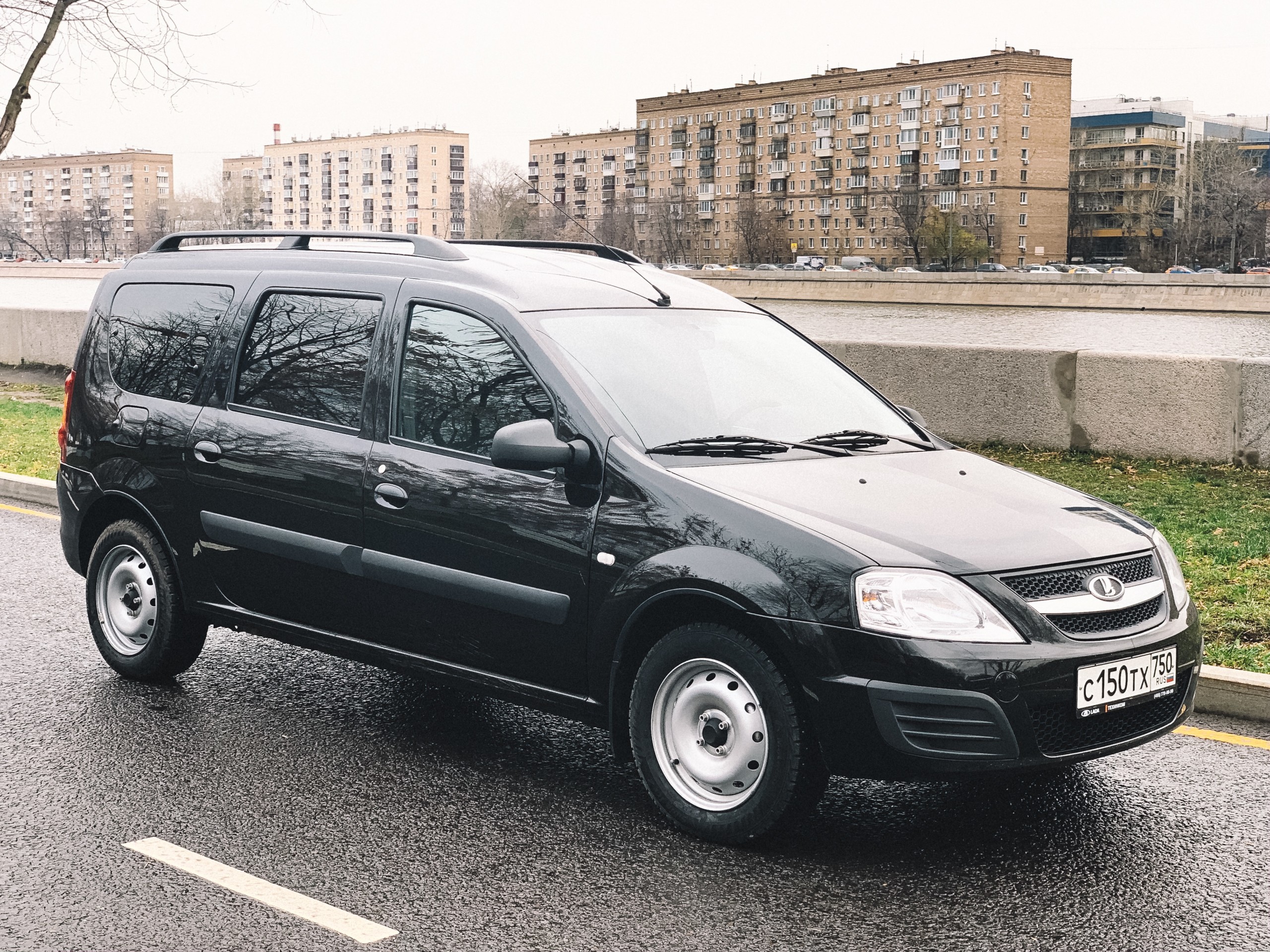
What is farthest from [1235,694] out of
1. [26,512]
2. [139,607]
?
[26,512]

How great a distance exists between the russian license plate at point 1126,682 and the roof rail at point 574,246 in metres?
2.53

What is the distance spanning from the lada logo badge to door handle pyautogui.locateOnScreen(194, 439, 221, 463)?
10.6ft

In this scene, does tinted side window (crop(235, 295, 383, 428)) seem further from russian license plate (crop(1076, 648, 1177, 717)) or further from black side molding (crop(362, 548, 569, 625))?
russian license plate (crop(1076, 648, 1177, 717))

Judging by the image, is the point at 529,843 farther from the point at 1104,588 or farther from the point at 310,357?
the point at 310,357

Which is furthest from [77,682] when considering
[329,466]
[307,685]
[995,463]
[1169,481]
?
[1169,481]

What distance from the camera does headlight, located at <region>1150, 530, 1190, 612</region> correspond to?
173 inches

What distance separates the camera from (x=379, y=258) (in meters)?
5.30

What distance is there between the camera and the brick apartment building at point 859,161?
427 feet

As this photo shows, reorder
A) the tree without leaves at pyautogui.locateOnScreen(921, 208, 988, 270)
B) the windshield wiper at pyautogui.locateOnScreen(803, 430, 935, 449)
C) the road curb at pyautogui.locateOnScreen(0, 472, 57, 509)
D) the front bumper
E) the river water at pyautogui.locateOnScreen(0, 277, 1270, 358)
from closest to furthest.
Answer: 1. the front bumper
2. the windshield wiper at pyautogui.locateOnScreen(803, 430, 935, 449)
3. the road curb at pyautogui.locateOnScreen(0, 472, 57, 509)
4. the river water at pyautogui.locateOnScreen(0, 277, 1270, 358)
5. the tree without leaves at pyautogui.locateOnScreen(921, 208, 988, 270)

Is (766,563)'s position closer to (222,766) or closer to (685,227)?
(222,766)

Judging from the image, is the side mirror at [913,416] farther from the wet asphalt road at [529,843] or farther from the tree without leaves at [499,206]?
the tree without leaves at [499,206]

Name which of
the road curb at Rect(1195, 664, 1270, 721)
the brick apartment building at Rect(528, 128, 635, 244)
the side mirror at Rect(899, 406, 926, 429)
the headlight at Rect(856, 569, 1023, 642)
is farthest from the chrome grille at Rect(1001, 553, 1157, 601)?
the brick apartment building at Rect(528, 128, 635, 244)

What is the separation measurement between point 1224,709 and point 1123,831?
161 centimetres

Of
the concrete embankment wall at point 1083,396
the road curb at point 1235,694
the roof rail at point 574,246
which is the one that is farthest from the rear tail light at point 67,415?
the concrete embankment wall at point 1083,396
